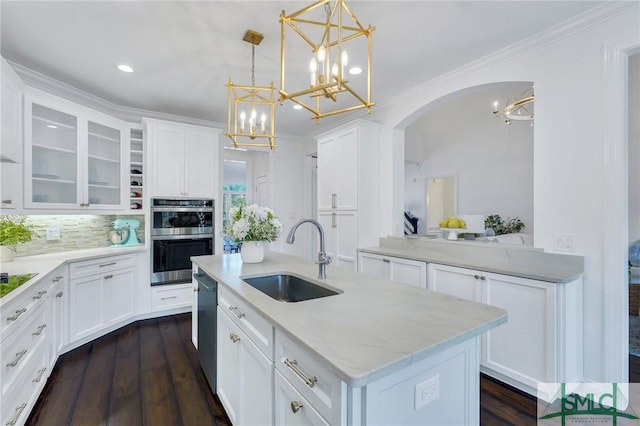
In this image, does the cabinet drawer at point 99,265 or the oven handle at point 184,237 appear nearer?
the cabinet drawer at point 99,265

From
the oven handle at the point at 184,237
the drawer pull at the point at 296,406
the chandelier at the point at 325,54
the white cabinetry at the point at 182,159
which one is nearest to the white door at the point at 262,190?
the white cabinetry at the point at 182,159

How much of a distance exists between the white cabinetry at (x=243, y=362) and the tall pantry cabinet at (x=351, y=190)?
6.56 feet

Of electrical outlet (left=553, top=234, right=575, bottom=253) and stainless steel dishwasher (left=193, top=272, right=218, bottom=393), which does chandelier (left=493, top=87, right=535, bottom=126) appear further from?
stainless steel dishwasher (left=193, top=272, right=218, bottom=393)

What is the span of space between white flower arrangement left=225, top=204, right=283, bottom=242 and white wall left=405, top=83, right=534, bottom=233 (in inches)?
149

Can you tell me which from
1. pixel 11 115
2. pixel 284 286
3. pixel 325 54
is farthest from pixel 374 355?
pixel 11 115

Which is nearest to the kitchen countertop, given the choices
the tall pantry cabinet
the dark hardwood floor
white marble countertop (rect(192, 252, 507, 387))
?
the tall pantry cabinet

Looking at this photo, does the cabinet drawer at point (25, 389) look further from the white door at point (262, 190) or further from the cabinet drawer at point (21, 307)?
the white door at point (262, 190)

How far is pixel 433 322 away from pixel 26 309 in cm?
234

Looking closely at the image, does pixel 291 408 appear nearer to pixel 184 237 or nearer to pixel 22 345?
pixel 22 345

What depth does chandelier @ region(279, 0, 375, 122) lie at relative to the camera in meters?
1.43

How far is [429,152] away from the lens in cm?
666

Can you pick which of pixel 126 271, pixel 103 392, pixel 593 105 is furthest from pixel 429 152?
pixel 103 392

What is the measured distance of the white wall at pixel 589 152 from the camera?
193cm

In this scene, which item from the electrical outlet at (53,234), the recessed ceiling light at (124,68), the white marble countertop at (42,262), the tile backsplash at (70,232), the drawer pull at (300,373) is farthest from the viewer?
the electrical outlet at (53,234)
